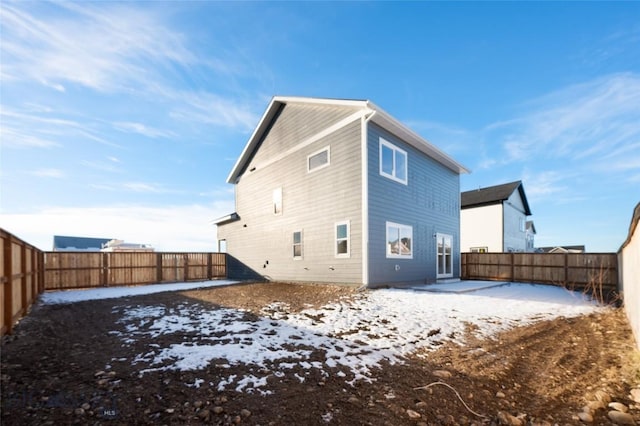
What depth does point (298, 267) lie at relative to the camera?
13195 mm

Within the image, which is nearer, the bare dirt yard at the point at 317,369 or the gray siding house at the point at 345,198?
the bare dirt yard at the point at 317,369

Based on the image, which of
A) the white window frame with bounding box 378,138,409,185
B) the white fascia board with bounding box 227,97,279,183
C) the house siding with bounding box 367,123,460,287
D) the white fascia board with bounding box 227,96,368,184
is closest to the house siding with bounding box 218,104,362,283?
the white fascia board with bounding box 227,96,368,184

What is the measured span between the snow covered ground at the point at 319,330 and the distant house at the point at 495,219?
1509 centimetres

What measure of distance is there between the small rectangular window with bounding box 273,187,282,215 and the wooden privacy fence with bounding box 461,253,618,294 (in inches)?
456

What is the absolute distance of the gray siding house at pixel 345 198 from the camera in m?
10.9

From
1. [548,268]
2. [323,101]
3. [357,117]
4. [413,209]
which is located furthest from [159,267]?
[548,268]

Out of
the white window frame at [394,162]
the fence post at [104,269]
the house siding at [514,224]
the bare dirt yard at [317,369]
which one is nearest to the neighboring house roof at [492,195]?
the house siding at [514,224]

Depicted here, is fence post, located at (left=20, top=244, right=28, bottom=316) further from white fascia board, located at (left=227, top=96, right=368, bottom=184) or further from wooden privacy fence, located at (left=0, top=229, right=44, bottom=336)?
white fascia board, located at (left=227, top=96, right=368, bottom=184)

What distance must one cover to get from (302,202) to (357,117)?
4.51m

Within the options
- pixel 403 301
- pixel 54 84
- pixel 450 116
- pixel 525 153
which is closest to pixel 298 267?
pixel 403 301

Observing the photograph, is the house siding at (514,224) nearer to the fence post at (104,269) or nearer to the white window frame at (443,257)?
the white window frame at (443,257)

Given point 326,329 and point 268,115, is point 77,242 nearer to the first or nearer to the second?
point 268,115

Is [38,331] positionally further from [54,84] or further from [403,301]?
[403,301]

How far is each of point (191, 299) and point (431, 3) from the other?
1257cm
